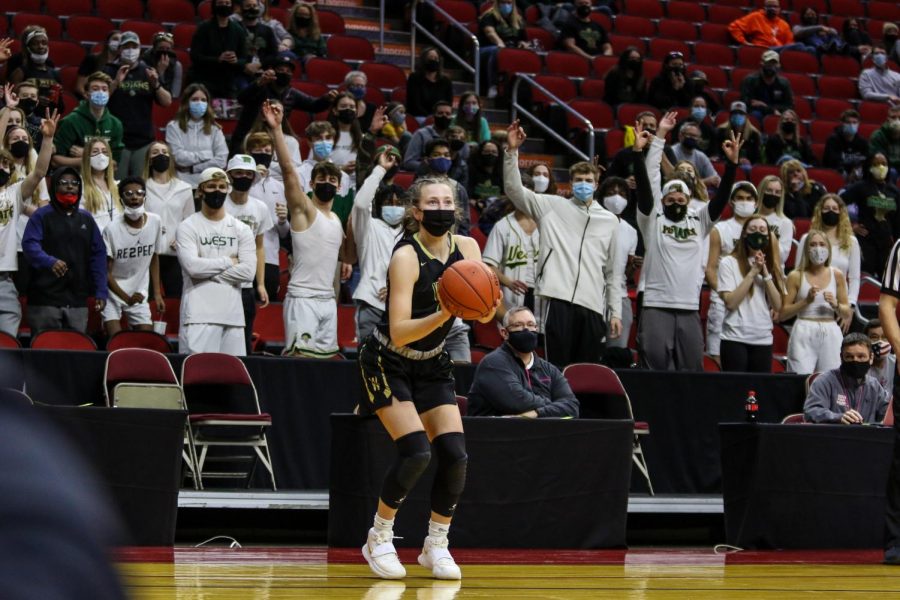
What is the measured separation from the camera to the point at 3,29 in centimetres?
1370

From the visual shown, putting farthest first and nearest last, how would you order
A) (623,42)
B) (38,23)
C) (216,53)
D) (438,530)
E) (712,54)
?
(712,54) < (623,42) < (38,23) < (216,53) < (438,530)

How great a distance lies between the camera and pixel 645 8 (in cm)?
1916

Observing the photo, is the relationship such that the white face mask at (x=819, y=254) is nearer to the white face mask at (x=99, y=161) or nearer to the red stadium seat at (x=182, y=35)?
the white face mask at (x=99, y=161)

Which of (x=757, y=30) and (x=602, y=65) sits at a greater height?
(x=757, y=30)

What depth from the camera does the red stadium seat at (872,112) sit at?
18.1 metres

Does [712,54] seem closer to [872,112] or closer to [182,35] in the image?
[872,112]

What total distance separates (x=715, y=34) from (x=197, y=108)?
10405 millimetres

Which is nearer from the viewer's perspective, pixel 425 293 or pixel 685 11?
pixel 425 293

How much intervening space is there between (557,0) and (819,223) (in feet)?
25.1

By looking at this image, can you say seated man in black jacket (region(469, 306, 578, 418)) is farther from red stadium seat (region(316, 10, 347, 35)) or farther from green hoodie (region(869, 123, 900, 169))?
green hoodie (region(869, 123, 900, 169))

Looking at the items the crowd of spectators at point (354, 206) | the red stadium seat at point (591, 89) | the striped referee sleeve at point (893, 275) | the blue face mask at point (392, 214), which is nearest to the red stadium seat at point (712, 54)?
the red stadium seat at point (591, 89)

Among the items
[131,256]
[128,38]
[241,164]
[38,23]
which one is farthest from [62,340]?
[38,23]

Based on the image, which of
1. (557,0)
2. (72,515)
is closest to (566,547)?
(72,515)

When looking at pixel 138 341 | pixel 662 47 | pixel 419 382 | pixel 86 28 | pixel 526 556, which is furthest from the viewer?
pixel 662 47
